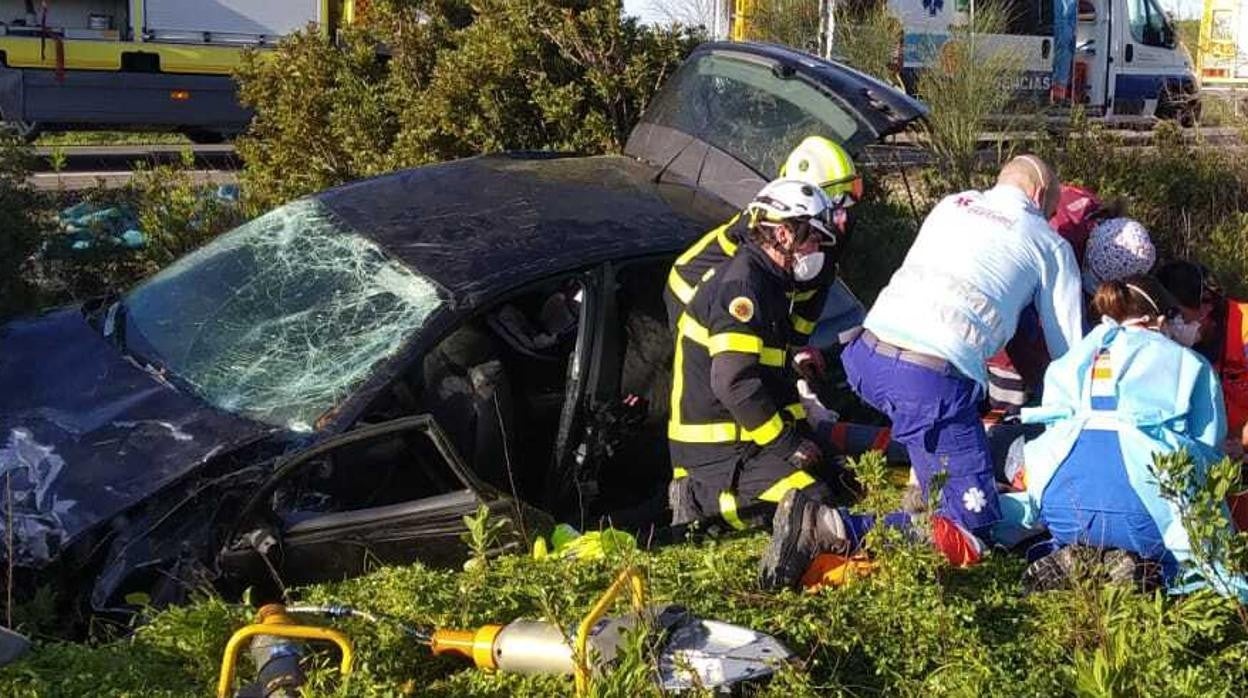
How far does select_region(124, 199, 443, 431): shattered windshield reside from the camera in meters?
4.05

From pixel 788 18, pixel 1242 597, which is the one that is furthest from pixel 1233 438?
pixel 788 18

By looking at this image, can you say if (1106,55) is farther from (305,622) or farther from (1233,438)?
(305,622)

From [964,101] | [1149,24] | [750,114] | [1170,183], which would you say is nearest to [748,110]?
[750,114]

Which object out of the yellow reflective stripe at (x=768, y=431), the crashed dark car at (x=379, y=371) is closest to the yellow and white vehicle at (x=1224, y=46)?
the crashed dark car at (x=379, y=371)

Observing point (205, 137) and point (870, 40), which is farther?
point (205, 137)

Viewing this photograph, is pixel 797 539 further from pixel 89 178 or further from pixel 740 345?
pixel 89 178

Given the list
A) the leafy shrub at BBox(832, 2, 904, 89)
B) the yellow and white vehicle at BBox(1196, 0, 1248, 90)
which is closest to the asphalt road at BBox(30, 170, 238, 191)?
the leafy shrub at BBox(832, 2, 904, 89)

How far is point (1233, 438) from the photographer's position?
15.6 feet

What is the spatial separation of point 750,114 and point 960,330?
1.58 meters

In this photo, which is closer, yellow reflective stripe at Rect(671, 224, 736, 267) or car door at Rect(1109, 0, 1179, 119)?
yellow reflective stripe at Rect(671, 224, 736, 267)

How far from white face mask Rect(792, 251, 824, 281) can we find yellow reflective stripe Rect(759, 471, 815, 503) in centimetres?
64

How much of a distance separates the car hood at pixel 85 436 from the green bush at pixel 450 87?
3.60 meters

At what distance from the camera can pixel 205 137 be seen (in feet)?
62.4

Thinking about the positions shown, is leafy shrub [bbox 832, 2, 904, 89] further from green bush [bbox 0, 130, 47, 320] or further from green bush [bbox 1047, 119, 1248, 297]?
green bush [bbox 0, 130, 47, 320]
